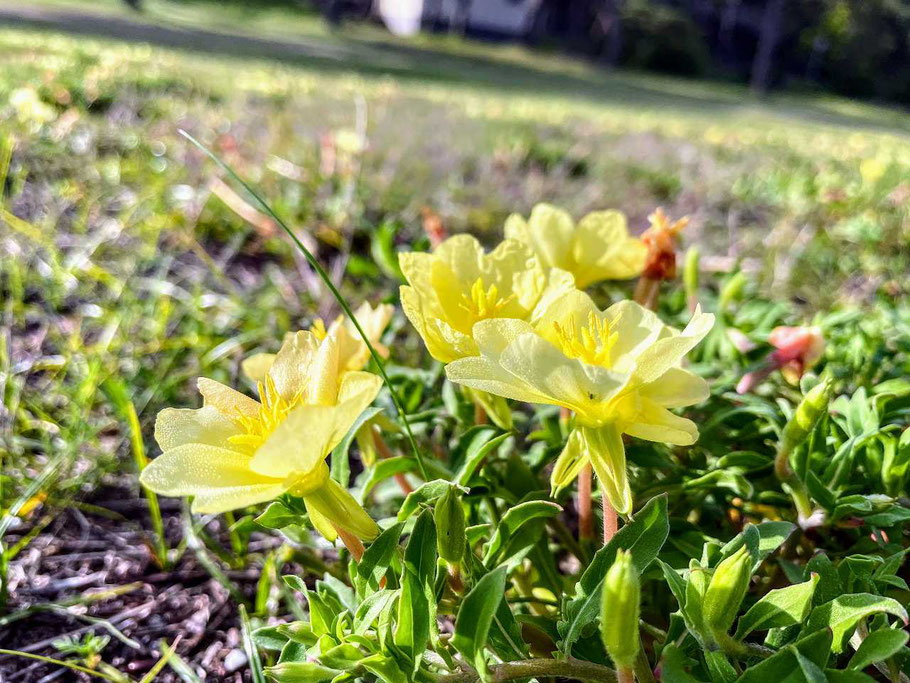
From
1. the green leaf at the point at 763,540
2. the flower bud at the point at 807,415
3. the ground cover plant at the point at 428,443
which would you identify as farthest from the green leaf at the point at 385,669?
the flower bud at the point at 807,415

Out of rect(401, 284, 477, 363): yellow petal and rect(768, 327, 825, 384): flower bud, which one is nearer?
rect(401, 284, 477, 363): yellow petal

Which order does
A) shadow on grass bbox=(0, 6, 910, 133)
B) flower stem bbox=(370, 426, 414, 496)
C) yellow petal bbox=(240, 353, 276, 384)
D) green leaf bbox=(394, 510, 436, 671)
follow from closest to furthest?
green leaf bbox=(394, 510, 436, 671) < yellow petal bbox=(240, 353, 276, 384) < flower stem bbox=(370, 426, 414, 496) < shadow on grass bbox=(0, 6, 910, 133)

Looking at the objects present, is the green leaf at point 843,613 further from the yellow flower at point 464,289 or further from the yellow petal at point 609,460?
the yellow flower at point 464,289

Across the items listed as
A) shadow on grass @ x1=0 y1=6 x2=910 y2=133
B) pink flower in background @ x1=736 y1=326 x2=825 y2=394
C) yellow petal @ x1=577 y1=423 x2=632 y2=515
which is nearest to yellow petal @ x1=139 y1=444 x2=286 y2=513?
yellow petal @ x1=577 y1=423 x2=632 y2=515

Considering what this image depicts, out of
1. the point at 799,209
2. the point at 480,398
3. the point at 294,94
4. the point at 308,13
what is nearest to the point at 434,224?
the point at 480,398

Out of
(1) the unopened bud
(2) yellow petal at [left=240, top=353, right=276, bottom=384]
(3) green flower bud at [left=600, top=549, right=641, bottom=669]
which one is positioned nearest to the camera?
(3) green flower bud at [left=600, top=549, right=641, bottom=669]

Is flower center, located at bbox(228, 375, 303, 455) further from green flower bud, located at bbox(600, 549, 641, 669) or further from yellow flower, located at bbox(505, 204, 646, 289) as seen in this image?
yellow flower, located at bbox(505, 204, 646, 289)

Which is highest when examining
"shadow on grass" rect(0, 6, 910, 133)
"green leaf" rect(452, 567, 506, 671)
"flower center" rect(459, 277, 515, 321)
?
"shadow on grass" rect(0, 6, 910, 133)

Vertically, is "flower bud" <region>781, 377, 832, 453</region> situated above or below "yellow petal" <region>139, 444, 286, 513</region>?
above
